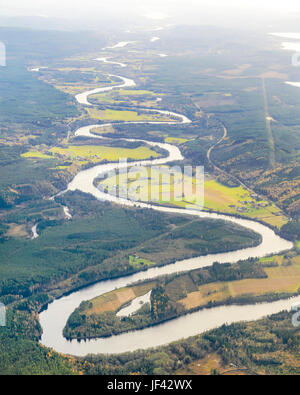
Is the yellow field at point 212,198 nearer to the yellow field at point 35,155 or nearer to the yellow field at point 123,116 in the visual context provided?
the yellow field at point 35,155

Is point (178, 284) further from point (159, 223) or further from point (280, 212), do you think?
point (280, 212)

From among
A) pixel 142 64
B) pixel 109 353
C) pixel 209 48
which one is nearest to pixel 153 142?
pixel 109 353

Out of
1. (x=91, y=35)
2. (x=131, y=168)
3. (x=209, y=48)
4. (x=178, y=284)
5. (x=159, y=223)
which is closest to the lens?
(x=178, y=284)

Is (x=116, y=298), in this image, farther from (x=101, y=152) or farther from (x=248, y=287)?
(x=101, y=152)

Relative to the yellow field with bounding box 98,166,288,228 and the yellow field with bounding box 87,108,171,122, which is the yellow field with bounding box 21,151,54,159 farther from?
the yellow field with bounding box 87,108,171,122

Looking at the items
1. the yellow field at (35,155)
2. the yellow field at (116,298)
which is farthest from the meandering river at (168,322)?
the yellow field at (35,155)

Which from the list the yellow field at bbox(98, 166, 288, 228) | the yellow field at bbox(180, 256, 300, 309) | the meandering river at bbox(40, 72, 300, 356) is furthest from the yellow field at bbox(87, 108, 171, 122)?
the yellow field at bbox(180, 256, 300, 309)
